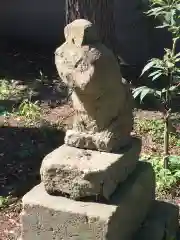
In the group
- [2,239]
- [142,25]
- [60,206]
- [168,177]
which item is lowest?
[2,239]

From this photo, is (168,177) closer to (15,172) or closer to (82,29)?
(15,172)

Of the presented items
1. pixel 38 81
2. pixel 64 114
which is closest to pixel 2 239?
pixel 64 114

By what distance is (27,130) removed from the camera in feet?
23.0

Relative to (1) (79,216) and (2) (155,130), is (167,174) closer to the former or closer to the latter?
(2) (155,130)

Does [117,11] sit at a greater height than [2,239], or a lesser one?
greater

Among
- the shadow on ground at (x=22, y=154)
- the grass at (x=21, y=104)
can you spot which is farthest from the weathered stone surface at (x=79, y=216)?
the grass at (x=21, y=104)

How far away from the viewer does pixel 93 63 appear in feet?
11.2

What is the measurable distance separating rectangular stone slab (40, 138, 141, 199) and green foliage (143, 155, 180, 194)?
1.61m

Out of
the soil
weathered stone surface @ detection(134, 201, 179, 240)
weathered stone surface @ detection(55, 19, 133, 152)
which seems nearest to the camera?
weathered stone surface @ detection(55, 19, 133, 152)

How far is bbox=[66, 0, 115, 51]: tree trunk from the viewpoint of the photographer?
734cm

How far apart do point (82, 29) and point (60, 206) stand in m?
1.13

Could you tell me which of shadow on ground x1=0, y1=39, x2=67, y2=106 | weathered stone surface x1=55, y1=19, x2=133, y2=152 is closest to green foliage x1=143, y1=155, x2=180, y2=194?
weathered stone surface x1=55, y1=19, x2=133, y2=152

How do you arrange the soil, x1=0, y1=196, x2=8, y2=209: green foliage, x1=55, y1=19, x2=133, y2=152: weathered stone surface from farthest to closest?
1. the soil
2. x1=0, y1=196, x2=8, y2=209: green foliage
3. x1=55, y1=19, x2=133, y2=152: weathered stone surface

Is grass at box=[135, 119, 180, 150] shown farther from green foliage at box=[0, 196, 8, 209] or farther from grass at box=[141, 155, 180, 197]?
green foliage at box=[0, 196, 8, 209]
